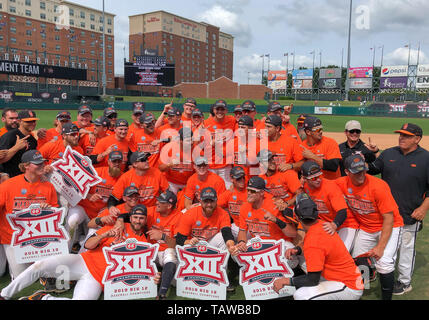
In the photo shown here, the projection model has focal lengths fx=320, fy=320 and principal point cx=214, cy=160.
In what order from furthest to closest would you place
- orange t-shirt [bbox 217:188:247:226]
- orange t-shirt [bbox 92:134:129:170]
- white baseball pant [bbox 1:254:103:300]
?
orange t-shirt [bbox 92:134:129:170], orange t-shirt [bbox 217:188:247:226], white baseball pant [bbox 1:254:103:300]

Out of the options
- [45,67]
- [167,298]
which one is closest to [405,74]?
[45,67]

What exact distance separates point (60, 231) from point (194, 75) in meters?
109

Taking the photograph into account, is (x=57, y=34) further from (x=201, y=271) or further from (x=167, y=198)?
(x=201, y=271)

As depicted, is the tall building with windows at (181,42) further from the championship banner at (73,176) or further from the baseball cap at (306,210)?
the baseball cap at (306,210)

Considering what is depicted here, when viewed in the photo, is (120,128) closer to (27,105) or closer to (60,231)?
(60,231)

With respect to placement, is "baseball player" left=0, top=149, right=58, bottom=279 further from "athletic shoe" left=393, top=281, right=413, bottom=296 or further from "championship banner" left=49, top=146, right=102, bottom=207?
"athletic shoe" left=393, top=281, right=413, bottom=296

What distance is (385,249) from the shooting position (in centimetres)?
464

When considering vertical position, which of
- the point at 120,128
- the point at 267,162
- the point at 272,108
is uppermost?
the point at 272,108

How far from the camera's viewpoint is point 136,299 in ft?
15.1

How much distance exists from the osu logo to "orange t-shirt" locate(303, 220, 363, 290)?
1.34 metres

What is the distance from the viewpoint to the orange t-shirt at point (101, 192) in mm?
6277

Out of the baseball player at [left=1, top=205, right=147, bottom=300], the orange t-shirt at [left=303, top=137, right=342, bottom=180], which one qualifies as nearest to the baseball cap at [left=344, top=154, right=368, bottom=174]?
the orange t-shirt at [left=303, top=137, right=342, bottom=180]

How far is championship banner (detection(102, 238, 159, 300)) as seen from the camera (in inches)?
177

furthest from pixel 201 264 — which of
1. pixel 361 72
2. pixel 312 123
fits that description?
pixel 361 72
